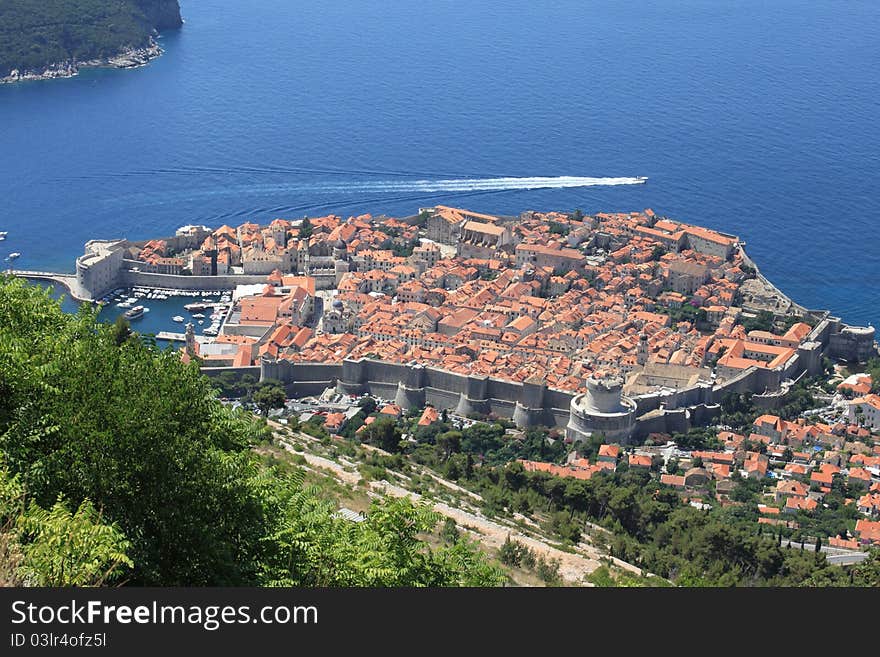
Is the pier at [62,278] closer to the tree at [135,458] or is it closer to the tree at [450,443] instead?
the tree at [450,443]

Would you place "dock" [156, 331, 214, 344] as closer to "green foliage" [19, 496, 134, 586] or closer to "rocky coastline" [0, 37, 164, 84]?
"green foliage" [19, 496, 134, 586]

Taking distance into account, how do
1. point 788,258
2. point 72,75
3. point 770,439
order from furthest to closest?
point 72,75 < point 788,258 < point 770,439

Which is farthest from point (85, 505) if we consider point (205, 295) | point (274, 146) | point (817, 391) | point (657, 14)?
point (657, 14)

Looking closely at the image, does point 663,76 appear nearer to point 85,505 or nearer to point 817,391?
point 817,391

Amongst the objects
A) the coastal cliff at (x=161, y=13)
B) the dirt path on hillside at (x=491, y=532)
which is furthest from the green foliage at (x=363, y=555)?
the coastal cliff at (x=161, y=13)

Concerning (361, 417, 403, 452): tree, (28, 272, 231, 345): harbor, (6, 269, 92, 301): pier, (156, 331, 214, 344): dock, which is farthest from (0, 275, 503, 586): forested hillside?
(6, 269, 92, 301): pier
